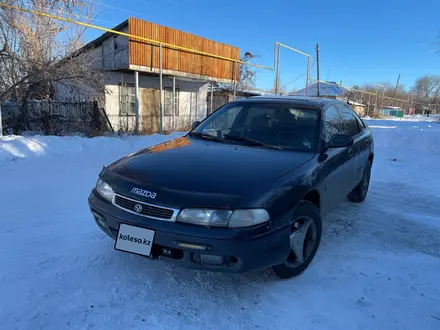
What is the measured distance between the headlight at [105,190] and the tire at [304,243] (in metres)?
1.37

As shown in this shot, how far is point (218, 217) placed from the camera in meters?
2.00

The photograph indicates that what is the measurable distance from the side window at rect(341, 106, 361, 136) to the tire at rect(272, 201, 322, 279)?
5.51 feet

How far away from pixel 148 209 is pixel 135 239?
229 mm

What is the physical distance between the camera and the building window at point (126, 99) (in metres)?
13.9

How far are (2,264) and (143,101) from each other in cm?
1303

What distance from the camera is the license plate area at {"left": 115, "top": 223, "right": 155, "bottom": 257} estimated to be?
209cm

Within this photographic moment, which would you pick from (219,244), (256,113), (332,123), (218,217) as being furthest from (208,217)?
(332,123)

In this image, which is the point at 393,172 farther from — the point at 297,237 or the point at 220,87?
the point at 220,87

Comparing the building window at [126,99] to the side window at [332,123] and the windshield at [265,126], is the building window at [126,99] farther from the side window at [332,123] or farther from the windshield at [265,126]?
the side window at [332,123]

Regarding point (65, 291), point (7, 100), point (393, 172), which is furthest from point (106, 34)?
point (65, 291)

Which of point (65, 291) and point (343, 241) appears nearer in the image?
point (65, 291)

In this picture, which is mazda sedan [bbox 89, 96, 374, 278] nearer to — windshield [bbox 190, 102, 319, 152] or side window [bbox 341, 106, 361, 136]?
windshield [bbox 190, 102, 319, 152]

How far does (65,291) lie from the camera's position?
2227mm

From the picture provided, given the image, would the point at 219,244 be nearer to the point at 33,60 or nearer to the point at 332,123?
the point at 332,123
